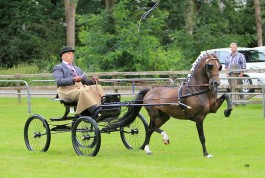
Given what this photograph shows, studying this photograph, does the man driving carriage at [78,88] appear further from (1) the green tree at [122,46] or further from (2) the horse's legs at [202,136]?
(1) the green tree at [122,46]

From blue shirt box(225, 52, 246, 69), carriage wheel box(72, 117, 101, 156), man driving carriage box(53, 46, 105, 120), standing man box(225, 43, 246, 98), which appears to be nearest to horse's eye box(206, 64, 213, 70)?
man driving carriage box(53, 46, 105, 120)

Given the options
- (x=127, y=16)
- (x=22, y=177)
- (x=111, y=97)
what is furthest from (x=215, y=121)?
(x=127, y=16)

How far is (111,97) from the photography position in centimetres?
1448

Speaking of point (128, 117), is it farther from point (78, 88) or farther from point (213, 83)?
point (213, 83)

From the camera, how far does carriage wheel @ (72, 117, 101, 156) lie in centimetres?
1380

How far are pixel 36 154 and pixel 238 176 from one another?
467 cm

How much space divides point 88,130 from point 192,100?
1944 millimetres

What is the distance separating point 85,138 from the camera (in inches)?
546

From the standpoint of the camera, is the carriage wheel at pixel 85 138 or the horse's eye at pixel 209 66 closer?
the horse's eye at pixel 209 66

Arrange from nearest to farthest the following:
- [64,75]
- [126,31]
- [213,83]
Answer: [213,83], [64,75], [126,31]

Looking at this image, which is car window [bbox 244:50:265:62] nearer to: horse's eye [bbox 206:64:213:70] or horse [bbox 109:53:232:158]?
horse [bbox 109:53:232:158]

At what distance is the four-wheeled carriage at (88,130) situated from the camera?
13906mm

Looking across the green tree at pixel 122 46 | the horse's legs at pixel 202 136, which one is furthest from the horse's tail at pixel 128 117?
the green tree at pixel 122 46

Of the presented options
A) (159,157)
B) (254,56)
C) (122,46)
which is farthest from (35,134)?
(122,46)
